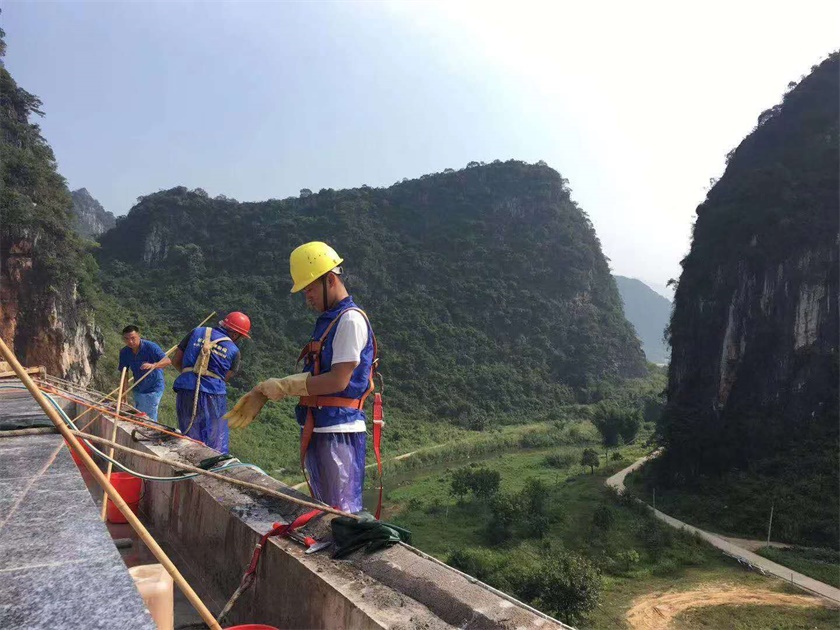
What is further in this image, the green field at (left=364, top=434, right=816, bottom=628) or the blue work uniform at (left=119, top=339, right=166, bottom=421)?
the green field at (left=364, top=434, right=816, bottom=628)

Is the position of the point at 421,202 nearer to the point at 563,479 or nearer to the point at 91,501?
the point at 563,479

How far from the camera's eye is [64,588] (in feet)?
3.87

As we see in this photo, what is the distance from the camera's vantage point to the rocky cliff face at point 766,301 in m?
28.2

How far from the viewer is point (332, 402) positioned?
269 cm

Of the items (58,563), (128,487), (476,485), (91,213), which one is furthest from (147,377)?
(91,213)

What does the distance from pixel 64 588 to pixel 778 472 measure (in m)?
31.6

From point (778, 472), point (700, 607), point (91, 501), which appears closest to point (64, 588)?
point (91, 501)

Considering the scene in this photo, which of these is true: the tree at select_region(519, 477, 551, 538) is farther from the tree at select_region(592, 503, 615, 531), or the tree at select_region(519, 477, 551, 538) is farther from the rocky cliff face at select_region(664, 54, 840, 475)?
the rocky cliff face at select_region(664, 54, 840, 475)

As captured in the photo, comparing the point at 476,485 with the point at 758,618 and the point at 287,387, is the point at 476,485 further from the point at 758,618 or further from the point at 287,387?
the point at 287,387

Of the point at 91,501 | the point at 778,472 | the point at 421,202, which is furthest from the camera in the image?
the point at 421,202

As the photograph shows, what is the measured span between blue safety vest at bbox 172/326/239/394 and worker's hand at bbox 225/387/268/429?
6.48 feet

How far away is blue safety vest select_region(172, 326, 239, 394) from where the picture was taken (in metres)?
4.67

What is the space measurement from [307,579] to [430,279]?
2584 inches

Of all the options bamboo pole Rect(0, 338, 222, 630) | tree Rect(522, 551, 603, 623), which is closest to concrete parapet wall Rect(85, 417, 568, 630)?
bamboo pole Rect(0, 338, 222, 630)
